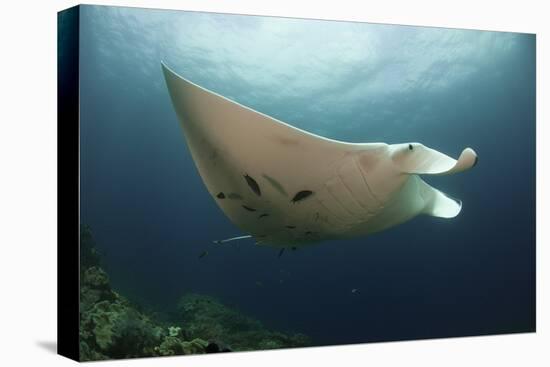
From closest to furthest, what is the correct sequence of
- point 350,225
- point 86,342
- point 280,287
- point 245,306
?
point 86,342 < point 350,225 < point 245,306 < point 280,287

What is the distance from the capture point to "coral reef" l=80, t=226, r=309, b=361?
5.30 metres

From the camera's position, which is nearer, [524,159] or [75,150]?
[75,150]

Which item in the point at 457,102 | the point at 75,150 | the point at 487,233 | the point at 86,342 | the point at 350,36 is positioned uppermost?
the point at 350,36

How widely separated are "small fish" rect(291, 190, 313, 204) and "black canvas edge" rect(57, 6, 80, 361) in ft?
5.13

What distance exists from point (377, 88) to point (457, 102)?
800mm

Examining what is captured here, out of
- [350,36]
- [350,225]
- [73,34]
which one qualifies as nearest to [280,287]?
[350,225]

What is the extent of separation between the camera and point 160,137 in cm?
600

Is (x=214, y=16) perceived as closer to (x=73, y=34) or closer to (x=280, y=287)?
(x=73, y=34)

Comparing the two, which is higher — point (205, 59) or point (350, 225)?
point (205, 59)

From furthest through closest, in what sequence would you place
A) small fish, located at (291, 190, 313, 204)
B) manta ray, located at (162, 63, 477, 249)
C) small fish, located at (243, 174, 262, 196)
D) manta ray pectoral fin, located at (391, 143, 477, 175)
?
1. small fish, located at (291, 190, 313, 204)
2. small fish, located at (243, 174, 262, 196)
3. manta ray pectoral fin, located at (391, 143, 477, 175)
4. manta ray, located at (162, 63, 477, 249)

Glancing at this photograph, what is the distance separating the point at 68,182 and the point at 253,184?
1426 mm

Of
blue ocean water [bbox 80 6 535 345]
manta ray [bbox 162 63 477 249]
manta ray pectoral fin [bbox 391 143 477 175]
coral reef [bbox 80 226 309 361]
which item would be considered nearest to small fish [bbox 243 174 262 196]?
manta ray [bbox 162 63 477 249]

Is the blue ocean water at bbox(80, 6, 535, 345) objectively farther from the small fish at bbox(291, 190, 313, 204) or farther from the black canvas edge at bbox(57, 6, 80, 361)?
the small fish at bbox(291, 190, 313, 204)

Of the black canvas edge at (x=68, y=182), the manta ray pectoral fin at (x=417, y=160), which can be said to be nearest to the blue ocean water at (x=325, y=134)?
the black canvas edge at (x=68, y=182)
